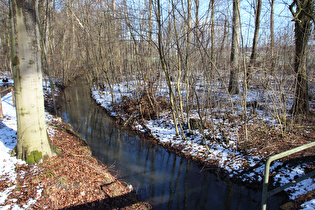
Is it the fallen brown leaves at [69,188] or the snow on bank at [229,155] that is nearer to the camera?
the fallen brown leaves at [69,188]

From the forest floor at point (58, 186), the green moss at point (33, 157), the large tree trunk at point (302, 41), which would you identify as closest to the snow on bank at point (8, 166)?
the forest floor at point (58, 186)

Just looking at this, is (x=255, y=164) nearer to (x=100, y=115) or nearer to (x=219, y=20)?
(x=219, y=20)

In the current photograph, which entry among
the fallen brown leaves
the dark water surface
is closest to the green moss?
the fallen brown leaves

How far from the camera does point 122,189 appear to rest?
194 inches

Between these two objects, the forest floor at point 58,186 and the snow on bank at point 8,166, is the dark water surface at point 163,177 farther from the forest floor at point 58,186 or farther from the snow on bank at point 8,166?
the snow on bank at point 8,166

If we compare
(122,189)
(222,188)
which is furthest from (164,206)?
(222,188)

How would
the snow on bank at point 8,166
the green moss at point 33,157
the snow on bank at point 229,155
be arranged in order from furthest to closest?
the snow on bank at point 229,155, the green moss at point 33,157, the snow on bank at point 8,166

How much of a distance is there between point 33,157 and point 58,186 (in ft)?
3.10

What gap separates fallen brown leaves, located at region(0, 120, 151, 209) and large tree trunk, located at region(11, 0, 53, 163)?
1.36 feet

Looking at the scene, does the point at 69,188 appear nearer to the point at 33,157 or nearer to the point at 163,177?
the point at 33,157

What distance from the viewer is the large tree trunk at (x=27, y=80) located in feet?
12.9

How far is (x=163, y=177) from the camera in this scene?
631 cm

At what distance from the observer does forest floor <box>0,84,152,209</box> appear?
3572 millimetres

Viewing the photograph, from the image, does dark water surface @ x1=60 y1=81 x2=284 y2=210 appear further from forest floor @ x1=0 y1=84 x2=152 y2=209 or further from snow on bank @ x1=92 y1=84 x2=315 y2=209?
forest floor @ x1=0 y1=84 x2=152 y2=209
